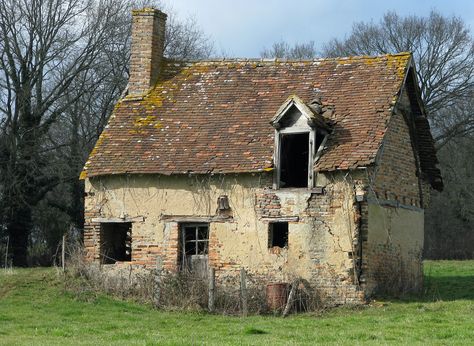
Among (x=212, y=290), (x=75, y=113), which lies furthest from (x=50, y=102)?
(x=212, y=290)

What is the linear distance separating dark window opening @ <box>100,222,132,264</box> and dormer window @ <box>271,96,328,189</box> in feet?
15.8

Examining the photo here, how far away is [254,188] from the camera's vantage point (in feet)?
86.8

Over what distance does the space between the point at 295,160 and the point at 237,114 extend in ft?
6.97

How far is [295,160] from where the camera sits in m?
28.4

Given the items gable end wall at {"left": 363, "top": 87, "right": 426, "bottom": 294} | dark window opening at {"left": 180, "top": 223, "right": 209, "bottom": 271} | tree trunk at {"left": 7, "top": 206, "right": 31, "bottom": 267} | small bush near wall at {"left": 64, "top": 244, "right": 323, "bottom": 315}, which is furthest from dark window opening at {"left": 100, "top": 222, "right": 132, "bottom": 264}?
tree trunk at {"left": 7, "top": 206, "right": 31, "bottom": 267}

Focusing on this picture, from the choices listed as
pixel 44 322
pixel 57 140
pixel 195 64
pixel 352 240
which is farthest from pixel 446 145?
pixel 44 322

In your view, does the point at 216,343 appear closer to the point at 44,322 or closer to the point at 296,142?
the point at 44,322

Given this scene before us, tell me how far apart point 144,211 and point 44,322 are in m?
6.29

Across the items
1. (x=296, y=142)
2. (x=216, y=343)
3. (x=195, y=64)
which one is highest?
(x=195, y=64)

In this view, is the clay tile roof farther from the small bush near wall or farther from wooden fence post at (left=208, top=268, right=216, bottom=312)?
wooden fence post at (left=208, top=268, right=216, bottom=312)

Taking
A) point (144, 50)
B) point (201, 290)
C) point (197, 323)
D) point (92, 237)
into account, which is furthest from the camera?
point (144, 50)

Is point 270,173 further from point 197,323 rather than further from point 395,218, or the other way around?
point 197,323

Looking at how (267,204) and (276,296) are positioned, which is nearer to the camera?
(276,296)

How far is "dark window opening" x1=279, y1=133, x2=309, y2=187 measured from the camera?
90.9ft
